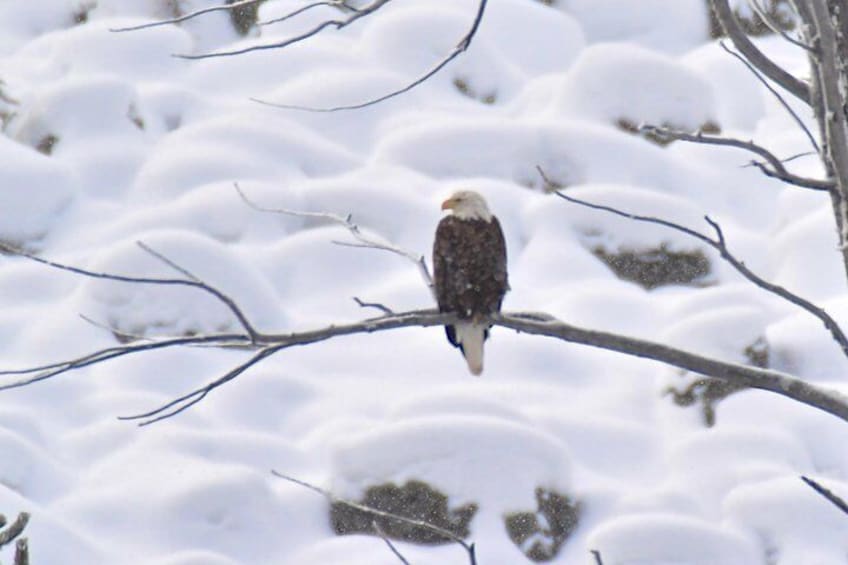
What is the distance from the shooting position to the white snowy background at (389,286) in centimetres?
870

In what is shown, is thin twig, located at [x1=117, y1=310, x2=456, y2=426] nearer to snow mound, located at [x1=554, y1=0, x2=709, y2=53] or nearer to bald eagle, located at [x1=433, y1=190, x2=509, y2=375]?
bald eagle, located at [x1=433, y1=190, x2=509, y2=375]

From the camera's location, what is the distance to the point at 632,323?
1188 cm

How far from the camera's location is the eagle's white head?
4340 millimetres

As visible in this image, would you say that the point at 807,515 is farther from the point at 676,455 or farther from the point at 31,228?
the point at 31,228

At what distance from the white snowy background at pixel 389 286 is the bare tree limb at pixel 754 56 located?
18.3ft

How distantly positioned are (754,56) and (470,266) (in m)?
1.91

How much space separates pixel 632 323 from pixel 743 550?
358 cm

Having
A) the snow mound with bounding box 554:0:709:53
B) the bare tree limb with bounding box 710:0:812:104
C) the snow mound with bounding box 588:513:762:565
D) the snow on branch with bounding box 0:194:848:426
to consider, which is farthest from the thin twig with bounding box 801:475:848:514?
the snow mound with bounding box 554:0:709:53

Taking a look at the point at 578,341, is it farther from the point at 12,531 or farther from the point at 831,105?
the point at 12,531

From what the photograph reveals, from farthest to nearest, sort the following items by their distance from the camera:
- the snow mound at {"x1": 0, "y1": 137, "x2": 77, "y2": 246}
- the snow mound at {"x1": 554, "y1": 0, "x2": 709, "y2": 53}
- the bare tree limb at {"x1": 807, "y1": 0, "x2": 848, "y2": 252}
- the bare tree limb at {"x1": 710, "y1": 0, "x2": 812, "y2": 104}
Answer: the snow mound at {"x1": 554, "y1": 0, "x2": 709, "y2": 53} < the snow mound at {"x1": 0, "y1": 137, "x2": 77, "y2": 246} < the bare tree limb at {"x1": 710, "y1": 0, "x2": 812, "y2": 104} < the bare tree limb at {"x1": 807, "y1": 0, "x2": 848, "y2": 252}

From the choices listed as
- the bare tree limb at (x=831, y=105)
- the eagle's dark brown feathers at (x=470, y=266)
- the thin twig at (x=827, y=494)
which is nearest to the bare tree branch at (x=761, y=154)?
the bare tree limb at (x=831, y=105)

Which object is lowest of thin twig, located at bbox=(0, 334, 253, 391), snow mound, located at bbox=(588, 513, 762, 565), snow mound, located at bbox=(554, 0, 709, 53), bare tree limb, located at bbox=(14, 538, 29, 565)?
bare tree limb, located at bbox=(14, 538, 29, 565)

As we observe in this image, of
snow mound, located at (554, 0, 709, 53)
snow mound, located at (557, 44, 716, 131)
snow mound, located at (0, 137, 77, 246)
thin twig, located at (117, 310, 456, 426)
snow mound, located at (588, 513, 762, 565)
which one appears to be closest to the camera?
thin twig, located at (117, 310, 456, 426)

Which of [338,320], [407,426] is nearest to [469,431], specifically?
[407,426]
